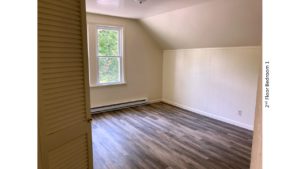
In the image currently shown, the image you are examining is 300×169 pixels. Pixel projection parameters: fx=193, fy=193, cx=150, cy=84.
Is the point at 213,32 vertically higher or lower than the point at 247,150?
higher

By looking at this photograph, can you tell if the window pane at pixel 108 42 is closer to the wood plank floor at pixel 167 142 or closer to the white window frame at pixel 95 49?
the white window frame at pixel 95 49

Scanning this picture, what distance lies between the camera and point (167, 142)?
324 cm

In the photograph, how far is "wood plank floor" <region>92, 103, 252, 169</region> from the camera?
2629 mm

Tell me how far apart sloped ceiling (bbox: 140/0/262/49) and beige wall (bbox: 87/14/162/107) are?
436 millimetres

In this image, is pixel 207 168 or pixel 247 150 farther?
pixel 247 150

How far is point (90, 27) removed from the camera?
4395mm

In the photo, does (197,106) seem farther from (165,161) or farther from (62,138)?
(62,138)

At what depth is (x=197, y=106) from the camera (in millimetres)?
4871

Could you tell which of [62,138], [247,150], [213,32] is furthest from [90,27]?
[247,150]

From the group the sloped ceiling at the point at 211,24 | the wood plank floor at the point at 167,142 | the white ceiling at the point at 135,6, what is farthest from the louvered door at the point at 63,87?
the sloped ceiling at the point at 211,24

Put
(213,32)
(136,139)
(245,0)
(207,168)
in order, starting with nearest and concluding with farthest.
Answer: (207,168)
(245,0)
(136,139)
(213,32)
